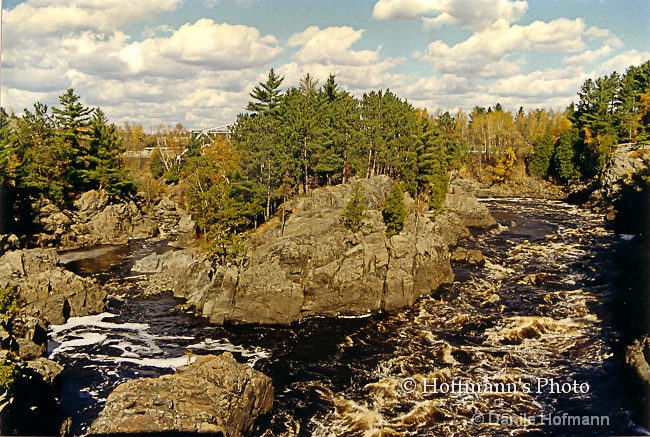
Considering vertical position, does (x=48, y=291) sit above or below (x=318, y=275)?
below

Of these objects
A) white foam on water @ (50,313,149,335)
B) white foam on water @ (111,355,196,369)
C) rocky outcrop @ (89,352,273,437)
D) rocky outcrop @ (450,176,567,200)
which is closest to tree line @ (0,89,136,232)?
white foam on water @ (50,313,149,335)

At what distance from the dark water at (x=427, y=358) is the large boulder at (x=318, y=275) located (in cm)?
182

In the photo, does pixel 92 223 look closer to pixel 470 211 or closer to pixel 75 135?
pixel 75 135

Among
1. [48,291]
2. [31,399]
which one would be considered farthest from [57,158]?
[31,399]

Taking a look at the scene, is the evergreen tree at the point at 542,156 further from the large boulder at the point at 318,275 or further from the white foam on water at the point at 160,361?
the white foam on water at the point at 160,361

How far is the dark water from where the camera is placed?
3189 centimetres

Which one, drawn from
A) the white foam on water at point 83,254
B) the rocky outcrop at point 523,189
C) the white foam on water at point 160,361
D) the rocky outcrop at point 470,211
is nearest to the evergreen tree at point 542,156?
the rocky outcrop at point 523,189

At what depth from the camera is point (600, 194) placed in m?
102

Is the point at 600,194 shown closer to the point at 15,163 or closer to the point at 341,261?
the point at 341,261

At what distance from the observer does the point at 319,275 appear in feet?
167

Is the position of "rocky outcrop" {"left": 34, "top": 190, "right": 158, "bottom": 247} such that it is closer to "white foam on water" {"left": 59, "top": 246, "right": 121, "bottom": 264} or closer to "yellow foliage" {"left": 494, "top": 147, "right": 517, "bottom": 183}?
"white foam on water" {"left": 59, "top": 246, "right": 121, "bottom": 264}

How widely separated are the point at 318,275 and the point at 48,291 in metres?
27.9

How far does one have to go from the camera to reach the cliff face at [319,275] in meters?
48.9

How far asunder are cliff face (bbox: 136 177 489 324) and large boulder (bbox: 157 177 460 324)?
99 millimetres
